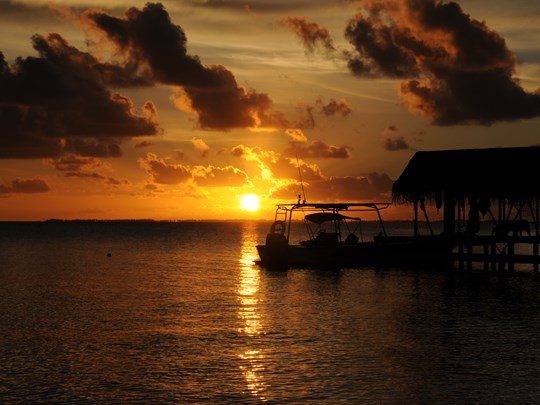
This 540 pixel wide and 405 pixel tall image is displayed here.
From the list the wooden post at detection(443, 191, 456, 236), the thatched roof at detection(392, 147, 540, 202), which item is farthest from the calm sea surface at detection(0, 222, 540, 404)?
the thatched roof at detection(392, 147, 540, 202)

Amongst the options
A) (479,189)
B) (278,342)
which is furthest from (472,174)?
(278,342)

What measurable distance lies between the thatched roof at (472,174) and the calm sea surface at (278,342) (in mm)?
5431

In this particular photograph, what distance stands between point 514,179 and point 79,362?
31.5 m

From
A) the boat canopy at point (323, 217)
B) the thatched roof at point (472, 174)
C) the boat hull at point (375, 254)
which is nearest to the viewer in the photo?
the thatched roof at point (472, 174)

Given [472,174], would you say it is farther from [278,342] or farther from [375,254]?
[278,342]

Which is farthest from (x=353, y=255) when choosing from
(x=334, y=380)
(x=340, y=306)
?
(x=334, y=380)

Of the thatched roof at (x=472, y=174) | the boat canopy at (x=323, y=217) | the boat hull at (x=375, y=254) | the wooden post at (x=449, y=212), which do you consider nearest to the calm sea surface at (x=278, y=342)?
the boat hull at (x=375, y=254)

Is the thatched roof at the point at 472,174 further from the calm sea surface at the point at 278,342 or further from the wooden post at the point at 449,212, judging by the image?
the calm sea surface at the point at 278,342

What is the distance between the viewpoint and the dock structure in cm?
4519

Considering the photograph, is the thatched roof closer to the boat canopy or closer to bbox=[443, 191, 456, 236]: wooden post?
bbox=[443, 191, 456, 236]: wooden post

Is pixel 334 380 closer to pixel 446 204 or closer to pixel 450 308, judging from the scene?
pixel 450 308

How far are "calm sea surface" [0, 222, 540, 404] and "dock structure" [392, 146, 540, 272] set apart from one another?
2.32 metres

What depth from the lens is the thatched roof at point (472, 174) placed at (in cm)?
4503

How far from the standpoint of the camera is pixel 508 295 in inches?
1462
